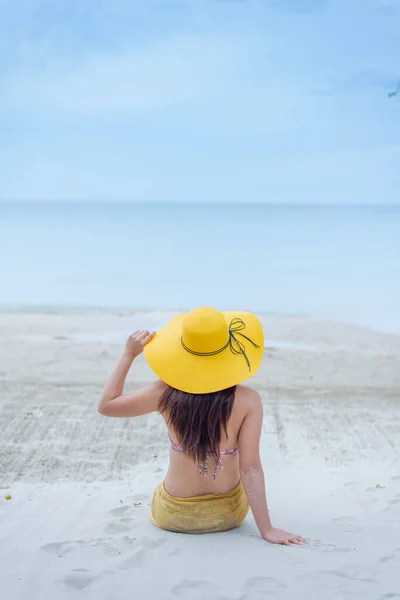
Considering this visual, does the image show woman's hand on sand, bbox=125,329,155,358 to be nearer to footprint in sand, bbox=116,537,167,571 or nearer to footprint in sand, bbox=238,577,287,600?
footprint in sand, bbox=116,537,167,571

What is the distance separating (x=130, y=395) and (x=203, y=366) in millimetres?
319

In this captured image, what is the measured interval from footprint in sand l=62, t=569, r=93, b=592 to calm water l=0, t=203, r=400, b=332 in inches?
302

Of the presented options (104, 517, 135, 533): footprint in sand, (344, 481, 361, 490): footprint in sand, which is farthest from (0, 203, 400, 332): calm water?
(104, 517, 135, 533): footprint in sand

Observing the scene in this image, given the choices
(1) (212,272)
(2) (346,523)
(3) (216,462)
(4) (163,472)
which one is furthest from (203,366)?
(1) (212,272)

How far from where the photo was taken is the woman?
94.1 inches

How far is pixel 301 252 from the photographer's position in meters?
19.7

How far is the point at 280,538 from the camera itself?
2.45 m

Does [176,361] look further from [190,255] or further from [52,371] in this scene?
[190,255]

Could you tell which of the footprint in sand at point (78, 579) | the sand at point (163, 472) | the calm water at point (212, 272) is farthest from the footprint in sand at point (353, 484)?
the calm water at point (212, 272)

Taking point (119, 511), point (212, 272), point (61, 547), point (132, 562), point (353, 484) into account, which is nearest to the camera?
point (132, 562)

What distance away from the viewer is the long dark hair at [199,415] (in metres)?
2.44

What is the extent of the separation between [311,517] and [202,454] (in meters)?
0.74

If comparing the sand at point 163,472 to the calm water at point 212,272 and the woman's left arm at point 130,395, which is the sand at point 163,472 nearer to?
the woman's left arm at point 130,395

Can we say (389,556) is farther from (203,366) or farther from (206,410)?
(203,366)
